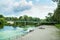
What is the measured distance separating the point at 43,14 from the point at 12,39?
599mm

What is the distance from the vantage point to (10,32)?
228 cm

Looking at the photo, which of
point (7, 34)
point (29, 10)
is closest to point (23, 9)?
point (29, 10)

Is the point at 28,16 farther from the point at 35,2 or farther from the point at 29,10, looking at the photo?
the point at 35,2

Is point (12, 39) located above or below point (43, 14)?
below

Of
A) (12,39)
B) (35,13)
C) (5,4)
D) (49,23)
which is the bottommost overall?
(12,39)

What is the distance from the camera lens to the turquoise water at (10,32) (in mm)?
2236

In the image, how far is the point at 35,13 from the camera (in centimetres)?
237

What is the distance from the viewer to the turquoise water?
224cm

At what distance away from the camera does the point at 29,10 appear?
2.34 metres

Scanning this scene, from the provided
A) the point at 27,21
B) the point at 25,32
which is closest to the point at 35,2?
the point at 27,21

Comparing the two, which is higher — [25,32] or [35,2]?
[35,2]

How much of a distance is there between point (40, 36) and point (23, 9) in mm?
478

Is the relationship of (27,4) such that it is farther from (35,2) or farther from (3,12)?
(3,12)

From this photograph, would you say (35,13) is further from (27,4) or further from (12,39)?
(12,39)
